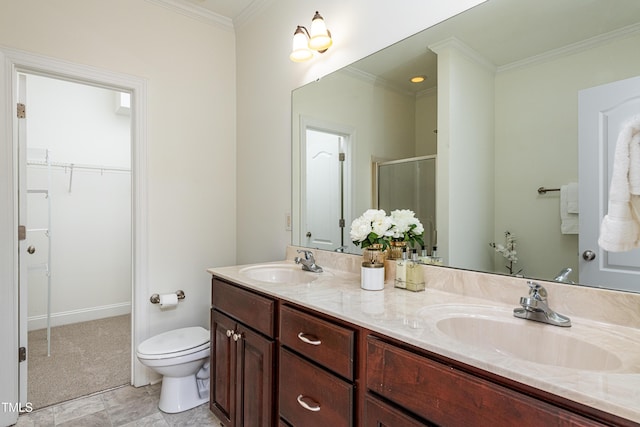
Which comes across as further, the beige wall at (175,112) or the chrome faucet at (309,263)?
the beige wall at (175,112)

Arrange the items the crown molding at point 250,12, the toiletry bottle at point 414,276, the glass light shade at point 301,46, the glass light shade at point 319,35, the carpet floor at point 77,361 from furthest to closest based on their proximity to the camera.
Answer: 1. the crown molding at point 250,12
2. the carpet floor at point 77,361
3. the glass light shade at point 301,46
4. the glass light shade at point 319,35
5. the toiletry bottle at point 414,276

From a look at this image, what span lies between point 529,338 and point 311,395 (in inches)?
27.2

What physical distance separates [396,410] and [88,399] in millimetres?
2143

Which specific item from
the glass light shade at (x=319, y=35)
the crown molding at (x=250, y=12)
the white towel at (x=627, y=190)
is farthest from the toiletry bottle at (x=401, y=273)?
the crown molding at (x=250, y=12)

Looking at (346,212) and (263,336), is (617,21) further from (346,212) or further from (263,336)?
(263,336)

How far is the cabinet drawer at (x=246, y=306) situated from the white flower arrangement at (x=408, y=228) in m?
0.59

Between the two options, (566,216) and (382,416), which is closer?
(382,416)

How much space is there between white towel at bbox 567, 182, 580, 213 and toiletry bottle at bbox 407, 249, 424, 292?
54 centimetres

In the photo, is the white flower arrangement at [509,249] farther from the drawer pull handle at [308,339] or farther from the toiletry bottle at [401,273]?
the drawer pull handle at [308,339]

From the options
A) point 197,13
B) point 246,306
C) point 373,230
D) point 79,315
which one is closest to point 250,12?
point 197,13

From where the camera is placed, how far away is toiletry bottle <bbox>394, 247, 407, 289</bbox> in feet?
4.45

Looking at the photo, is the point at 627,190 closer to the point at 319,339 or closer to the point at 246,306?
the point at 319,339

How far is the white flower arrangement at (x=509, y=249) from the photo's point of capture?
118cm

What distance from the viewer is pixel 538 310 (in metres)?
0.96
